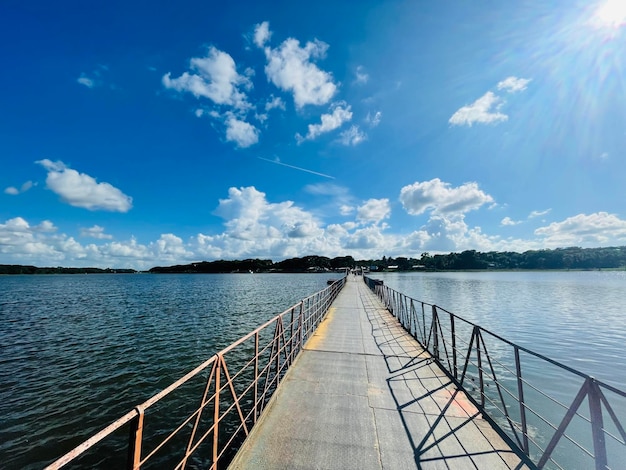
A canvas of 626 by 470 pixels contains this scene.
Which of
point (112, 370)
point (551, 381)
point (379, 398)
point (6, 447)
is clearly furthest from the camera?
point (112, 370)

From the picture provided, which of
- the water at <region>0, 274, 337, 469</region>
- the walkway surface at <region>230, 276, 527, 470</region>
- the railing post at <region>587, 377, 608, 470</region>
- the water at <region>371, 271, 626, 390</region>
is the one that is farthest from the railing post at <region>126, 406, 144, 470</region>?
the water at <region>371, 271, 626, 390</region>

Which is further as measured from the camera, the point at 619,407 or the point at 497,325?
the point at 497,325

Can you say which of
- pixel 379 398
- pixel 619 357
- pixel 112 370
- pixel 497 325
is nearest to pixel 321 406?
pixel 379 398

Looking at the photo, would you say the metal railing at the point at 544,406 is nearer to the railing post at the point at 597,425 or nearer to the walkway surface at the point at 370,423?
the railing post at the point at 597,425

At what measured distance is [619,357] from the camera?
13.0 metres

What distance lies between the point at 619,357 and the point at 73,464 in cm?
1955

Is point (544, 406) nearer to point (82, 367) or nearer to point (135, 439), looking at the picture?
point (135, 439)

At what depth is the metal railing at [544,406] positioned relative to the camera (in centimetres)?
290

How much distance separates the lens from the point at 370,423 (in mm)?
4449

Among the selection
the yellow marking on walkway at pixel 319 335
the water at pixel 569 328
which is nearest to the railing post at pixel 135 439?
the yellow marking on walkway at pixel 319 335

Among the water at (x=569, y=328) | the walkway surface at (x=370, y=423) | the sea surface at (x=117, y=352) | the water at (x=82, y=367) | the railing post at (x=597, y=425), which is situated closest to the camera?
the railing post at (x=597, y=425)

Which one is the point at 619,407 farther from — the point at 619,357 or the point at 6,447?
the point at 6,447

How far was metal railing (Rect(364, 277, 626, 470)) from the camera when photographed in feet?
9.50

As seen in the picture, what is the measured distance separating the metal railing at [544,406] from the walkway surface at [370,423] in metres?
0.48
